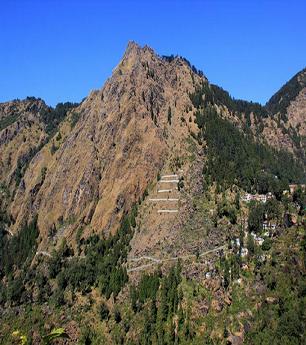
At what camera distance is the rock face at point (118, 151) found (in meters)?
143

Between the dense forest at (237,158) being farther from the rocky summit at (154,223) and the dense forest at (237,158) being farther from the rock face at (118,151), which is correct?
the rock face at (118,151)

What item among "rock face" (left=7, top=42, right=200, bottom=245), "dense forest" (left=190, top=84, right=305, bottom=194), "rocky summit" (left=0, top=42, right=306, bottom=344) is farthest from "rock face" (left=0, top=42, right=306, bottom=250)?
"dense forest" (left=190, top=84, right=305, bottom=194)

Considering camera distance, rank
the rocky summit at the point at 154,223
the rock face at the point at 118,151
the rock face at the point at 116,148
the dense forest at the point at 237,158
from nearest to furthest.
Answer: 1. the rocky summit at the point at 154,223
2. the dense forest at the point at 237,158
3. the rock face at the point at 118,151
4. the rock face at the point at 116,148

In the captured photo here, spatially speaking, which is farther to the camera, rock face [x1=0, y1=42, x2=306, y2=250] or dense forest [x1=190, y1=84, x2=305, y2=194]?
rock face [x1=0, y1=42, x2=306, y2=250]

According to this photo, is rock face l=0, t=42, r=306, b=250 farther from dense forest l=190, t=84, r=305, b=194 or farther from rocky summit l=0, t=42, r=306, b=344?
dense forest l=190, t=84, r=305, b=194

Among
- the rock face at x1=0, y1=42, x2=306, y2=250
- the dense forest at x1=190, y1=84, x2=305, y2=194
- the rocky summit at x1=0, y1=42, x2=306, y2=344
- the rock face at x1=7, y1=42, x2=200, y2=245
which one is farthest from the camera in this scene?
the rock face at x1=7, y1=42, x2=200, y2=245

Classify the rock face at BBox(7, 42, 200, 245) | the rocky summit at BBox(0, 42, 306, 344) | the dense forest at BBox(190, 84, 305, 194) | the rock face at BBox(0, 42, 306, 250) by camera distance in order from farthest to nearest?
the rock face at BBox(7, 42, 200, 245)
the rock face at BBox(0, 42, 306, 250)
the dense forest at BBox(190, 84, 305, 194)
the rocky summit at BBox(0, 42, 306, 344)

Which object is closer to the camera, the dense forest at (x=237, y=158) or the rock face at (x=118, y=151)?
the dense forest at (x=237, y=158)

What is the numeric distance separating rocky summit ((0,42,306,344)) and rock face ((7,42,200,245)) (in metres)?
0.48

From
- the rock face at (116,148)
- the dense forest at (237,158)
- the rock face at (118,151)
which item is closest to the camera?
the dense forest at (237,158)

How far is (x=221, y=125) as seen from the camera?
160250mm

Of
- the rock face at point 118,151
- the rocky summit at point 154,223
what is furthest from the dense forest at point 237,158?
the rock face at point 118,151

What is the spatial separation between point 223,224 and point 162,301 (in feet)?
93.4

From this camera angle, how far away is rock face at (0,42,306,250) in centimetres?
14288
